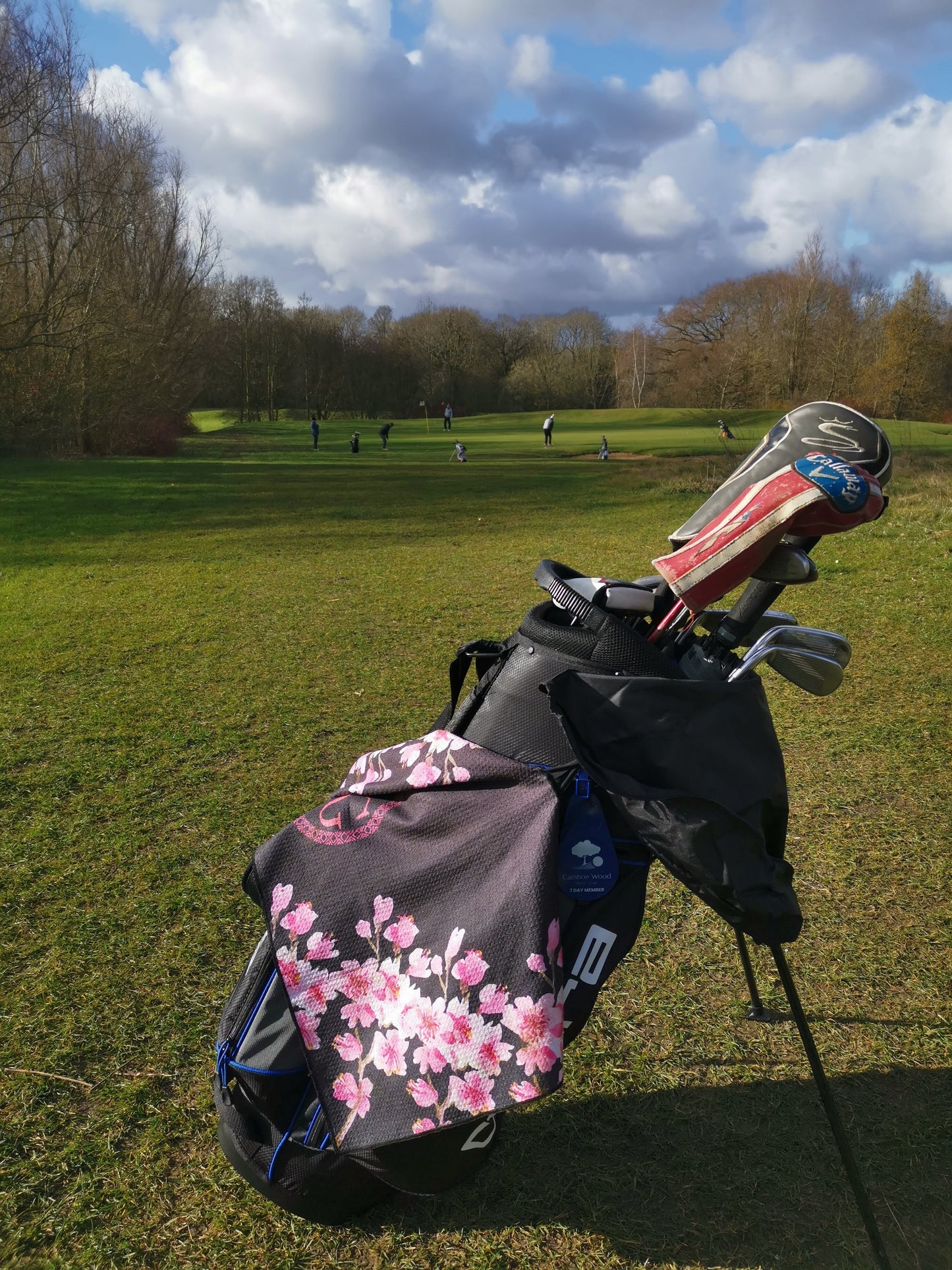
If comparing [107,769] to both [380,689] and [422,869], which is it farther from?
[422,869]

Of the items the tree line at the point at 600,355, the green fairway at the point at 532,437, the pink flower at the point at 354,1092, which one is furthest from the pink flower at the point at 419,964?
the tree line at the point at 600,355

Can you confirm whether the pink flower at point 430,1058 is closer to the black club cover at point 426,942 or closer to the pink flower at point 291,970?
the black club cover at point 426,942

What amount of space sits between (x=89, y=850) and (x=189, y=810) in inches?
18.9

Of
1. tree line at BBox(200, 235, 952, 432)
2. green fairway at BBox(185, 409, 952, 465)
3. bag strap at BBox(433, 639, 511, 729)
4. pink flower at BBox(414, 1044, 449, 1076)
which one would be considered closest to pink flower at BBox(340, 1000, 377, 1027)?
pink flower at BBox(414, 1044, 449, 1076)

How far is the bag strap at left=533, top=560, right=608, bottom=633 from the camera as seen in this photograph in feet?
4.96

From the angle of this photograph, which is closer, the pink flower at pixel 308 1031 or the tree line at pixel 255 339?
the pink flower at pixel 308 1031

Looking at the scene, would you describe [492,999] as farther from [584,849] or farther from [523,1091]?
[584,849]

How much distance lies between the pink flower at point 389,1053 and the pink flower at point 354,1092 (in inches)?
1.5

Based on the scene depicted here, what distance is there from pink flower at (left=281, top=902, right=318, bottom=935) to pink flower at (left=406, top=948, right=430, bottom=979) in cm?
19

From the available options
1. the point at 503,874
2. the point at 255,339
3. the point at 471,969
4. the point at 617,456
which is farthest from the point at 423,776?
the point at 255,339

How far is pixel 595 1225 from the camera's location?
1938 millimetres

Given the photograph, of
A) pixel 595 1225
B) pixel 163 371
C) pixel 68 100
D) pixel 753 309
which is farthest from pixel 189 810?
pixel 753 309

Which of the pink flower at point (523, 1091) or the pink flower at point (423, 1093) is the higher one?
the pink flower at point (523, 1091)

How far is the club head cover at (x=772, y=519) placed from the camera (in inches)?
52.6
